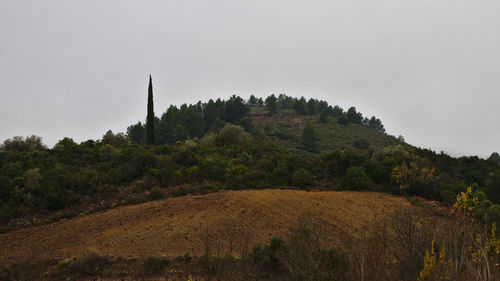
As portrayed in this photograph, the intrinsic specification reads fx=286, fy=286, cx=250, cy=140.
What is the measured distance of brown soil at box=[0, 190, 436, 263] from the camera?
8945mm

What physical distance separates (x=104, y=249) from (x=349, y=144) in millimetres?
40036

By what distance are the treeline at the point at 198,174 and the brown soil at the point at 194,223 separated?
4.69 feet

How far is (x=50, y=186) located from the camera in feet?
41.0

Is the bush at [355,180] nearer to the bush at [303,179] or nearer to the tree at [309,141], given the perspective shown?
the bush at [303,179]

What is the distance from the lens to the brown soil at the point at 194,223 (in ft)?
29.3

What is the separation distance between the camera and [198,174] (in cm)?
1520

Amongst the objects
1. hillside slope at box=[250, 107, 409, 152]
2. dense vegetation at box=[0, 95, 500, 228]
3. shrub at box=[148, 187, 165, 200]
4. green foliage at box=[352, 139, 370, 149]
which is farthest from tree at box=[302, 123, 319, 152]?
shrub at box=[148, 187, 165, 200]

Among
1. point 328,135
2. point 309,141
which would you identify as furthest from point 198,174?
point 328,135

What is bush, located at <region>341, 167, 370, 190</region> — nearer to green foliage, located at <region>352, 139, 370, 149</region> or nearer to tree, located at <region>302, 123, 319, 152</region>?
tree, located at <region>302, 123, 319, 152</region>

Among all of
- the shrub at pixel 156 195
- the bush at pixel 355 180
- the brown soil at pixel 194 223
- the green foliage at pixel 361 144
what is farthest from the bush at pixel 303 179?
the green foliage at pixel 361 144

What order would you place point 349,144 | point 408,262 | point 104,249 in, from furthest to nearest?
1. point 349,144
2. point 104,249
3. point 408,262

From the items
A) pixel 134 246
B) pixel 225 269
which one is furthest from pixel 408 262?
pixel 134 246

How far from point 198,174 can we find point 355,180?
8.16 metres

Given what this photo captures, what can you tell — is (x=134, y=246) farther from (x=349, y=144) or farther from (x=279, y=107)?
(x=279, y=107)
